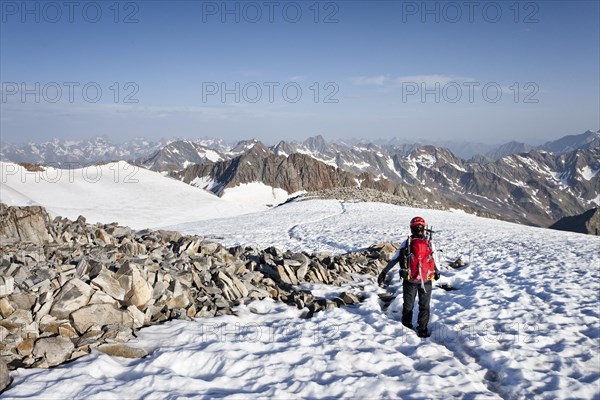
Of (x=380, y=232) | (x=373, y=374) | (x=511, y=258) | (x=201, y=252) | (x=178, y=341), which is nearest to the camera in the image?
(x=373, y=374)

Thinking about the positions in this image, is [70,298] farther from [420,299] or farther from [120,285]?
[420,299]

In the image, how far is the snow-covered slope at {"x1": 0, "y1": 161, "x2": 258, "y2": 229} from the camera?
40.3m

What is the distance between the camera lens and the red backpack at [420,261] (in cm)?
891

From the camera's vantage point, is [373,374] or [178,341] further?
[178,341]

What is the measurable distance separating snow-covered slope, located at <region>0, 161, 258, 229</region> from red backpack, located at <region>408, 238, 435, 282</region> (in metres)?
33.4

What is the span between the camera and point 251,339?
8.27 m

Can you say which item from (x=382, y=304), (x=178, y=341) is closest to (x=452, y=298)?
(x=382, y=304)

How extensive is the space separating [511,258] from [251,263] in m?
10.8

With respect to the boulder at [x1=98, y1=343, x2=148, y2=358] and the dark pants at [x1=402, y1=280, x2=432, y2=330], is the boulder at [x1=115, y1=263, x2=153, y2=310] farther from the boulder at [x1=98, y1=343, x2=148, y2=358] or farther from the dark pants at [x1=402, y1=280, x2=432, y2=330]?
the dark pants at [x1=402, y1=280, x2=432, y2=330]

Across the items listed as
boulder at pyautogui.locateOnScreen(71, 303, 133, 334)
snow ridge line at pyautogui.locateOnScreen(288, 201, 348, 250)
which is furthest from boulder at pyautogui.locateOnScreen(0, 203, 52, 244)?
snow ridge line at pyautogui.locateOnScreen(288, 201, 348, 250)

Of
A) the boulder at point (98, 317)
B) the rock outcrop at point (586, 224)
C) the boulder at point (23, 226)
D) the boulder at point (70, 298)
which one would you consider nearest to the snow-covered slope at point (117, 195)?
the boulder at point (23, 226)

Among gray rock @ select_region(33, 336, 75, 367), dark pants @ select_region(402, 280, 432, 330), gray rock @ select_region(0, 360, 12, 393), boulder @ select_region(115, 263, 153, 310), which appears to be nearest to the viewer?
gray rock @ select_region(0, 360, 12, 393)

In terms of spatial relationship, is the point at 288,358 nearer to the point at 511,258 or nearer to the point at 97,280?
the point at 97,280

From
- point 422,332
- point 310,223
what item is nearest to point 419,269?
point 422,332
